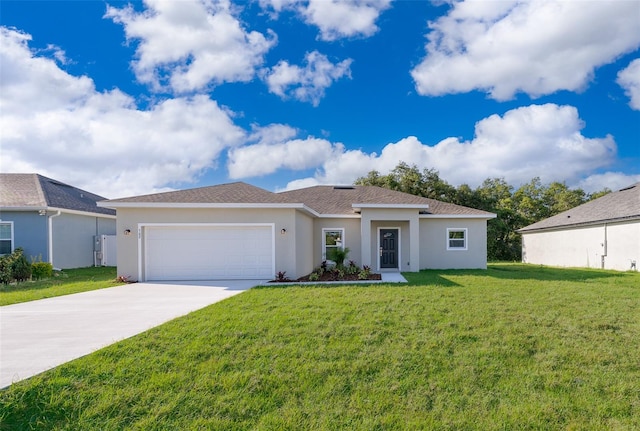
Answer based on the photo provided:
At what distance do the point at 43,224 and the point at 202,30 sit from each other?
38.7ft

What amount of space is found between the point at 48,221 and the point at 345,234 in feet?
44.0

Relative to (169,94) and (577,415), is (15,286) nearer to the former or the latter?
(169,94)

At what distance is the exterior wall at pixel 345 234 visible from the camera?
1666cm

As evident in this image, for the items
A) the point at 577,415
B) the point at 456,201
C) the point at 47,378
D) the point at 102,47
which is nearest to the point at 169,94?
the point at 102,47

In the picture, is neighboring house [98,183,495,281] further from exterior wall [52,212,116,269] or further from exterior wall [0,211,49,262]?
exterior wall [52,212,116,269]

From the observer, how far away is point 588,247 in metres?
20.1

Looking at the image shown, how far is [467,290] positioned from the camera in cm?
960

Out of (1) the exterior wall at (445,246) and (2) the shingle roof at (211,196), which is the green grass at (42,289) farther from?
(1) the exterior wall at (445,246)

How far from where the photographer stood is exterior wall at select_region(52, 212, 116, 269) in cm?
1652

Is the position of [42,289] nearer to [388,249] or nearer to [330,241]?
[330,241]

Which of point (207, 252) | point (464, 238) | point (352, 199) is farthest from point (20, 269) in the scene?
point (464, 238)

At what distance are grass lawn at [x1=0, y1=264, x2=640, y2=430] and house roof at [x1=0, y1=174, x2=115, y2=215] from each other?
554 inches

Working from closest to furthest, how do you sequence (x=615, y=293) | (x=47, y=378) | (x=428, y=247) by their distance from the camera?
(x=47, y=378) < (x=615, y=293) < (x=428, y=247)

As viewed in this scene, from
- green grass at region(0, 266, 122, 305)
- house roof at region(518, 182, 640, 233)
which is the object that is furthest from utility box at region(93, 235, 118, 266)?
house roof at region(518, 182, 640, 233)
